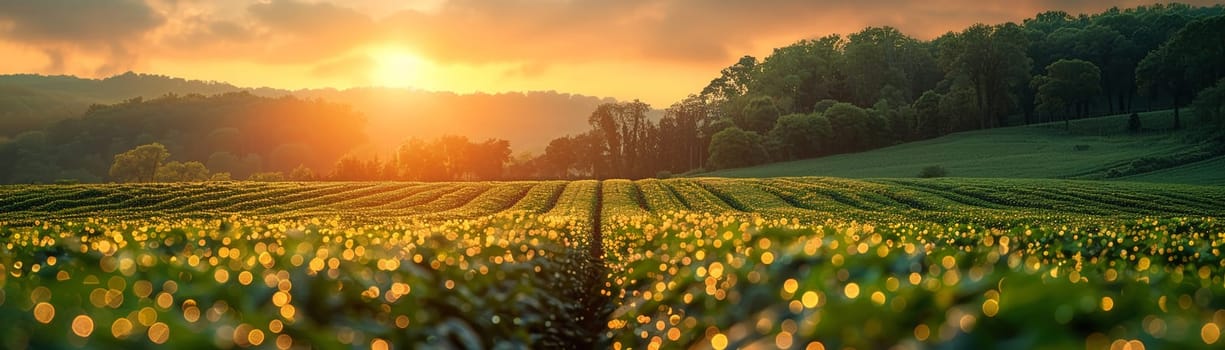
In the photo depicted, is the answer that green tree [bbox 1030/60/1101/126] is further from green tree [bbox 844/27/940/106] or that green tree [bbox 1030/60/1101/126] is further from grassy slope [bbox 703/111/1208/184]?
green tree [bbox 844/27/940/106]

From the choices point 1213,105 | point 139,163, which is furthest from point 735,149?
point 139,163

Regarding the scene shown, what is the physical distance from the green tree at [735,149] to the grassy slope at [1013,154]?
3858mm

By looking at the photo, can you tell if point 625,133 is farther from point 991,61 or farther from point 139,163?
point 139,163

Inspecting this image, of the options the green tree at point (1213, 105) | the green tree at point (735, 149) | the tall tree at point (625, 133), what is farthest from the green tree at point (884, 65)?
the green tree at point (1213, 105)

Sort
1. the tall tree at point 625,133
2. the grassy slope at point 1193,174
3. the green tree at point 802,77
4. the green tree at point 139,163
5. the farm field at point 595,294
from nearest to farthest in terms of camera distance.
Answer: the farm field at point 595,294, the grassy slope at point 1193,174, the green tree at point 139,163, the tall tree at point 625,133, the green tree at point 802,77

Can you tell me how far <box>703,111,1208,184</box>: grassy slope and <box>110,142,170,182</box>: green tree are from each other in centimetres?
10413

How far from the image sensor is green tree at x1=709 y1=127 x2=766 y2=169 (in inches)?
5408

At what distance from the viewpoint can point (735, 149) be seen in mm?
137375

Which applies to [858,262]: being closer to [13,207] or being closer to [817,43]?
[13,207]

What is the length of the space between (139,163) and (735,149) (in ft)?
356

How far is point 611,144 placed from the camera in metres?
Result: 154

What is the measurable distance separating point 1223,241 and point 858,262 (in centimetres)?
1379

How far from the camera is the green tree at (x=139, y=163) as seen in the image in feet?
485

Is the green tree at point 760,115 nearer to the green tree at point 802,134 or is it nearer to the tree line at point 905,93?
the tree line at point 905,93
